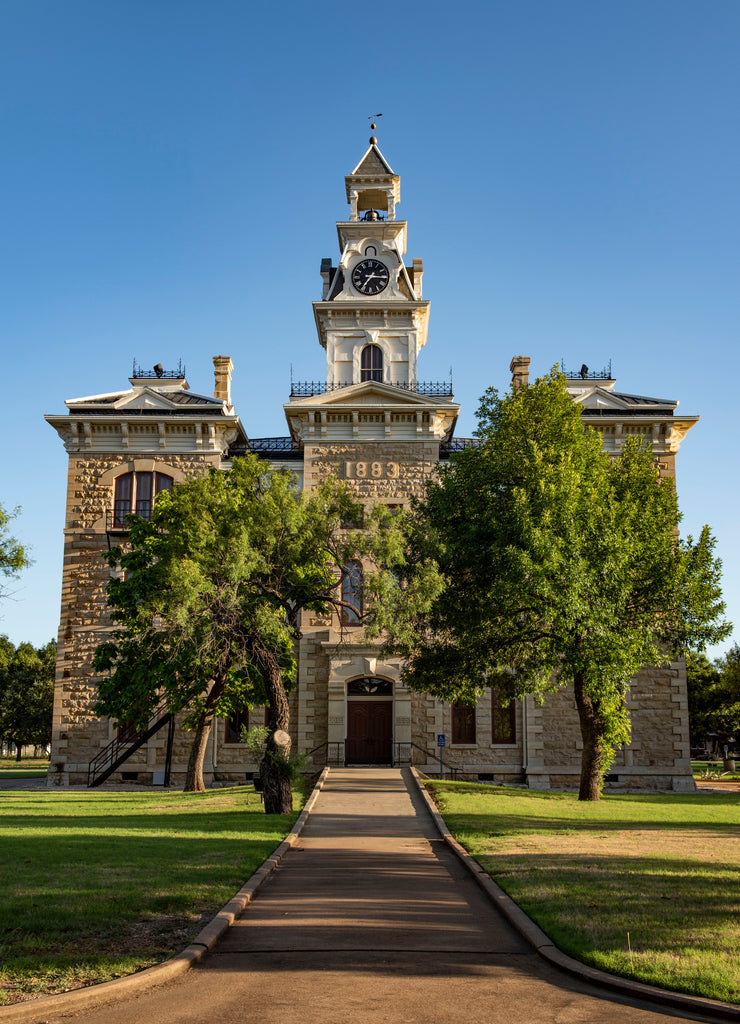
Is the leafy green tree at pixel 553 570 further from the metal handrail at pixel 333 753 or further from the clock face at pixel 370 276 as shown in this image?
the clock face at pixel 370 276

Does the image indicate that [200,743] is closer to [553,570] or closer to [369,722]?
[369,722]

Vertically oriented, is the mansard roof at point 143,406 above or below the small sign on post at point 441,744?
above

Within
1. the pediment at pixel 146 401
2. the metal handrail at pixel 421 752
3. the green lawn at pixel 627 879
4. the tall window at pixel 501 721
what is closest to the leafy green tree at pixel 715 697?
the tall window at pixel 501 721

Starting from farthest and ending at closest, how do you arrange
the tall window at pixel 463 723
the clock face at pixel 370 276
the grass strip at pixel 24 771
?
1. the grass strip at pixel 24 771
2. the clock face at pixel 370 276
3. the tall window at pixel 463 723

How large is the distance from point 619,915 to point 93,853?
7648mm

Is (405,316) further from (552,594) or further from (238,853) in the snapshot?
(238,853)

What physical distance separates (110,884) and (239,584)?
995 centimetres

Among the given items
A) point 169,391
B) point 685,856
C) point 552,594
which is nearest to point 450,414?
point 169,391

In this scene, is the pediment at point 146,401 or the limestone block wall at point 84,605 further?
the pediment at point 146,401

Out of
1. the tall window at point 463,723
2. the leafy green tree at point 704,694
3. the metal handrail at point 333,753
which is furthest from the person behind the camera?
the leafy green tree at point 704,694

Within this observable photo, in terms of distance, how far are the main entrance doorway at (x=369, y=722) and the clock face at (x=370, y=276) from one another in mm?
15348

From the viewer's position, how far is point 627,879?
35.2 ft

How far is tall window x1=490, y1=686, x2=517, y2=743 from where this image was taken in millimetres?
31234

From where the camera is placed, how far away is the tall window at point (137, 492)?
32.3 m
